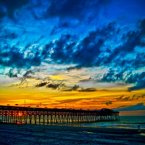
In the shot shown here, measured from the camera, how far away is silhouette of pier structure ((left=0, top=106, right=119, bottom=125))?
104 m

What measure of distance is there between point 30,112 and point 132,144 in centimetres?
8918

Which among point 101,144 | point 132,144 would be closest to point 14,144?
point 101,144

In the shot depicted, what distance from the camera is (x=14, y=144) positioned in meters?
20.2

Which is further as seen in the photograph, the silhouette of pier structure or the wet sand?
the silhouette of pier structure

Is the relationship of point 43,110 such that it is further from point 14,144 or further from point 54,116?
point 14,144

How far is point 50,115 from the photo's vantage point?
116 m

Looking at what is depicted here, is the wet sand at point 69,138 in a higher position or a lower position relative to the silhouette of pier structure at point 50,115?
lower

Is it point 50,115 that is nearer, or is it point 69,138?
point 69,138

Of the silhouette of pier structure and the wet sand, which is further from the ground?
the silhouette of pier structure

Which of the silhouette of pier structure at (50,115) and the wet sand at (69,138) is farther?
the silhouette of pier structure at (50,115)

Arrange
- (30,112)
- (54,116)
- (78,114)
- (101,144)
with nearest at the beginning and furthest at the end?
1. (101,144)
2. (30,112)
3. (54,116)
4. (78,114)

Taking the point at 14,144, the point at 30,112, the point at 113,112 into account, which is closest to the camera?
the point at 14,144

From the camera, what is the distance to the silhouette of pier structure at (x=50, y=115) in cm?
10388

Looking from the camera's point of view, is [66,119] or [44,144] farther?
[66,119]
